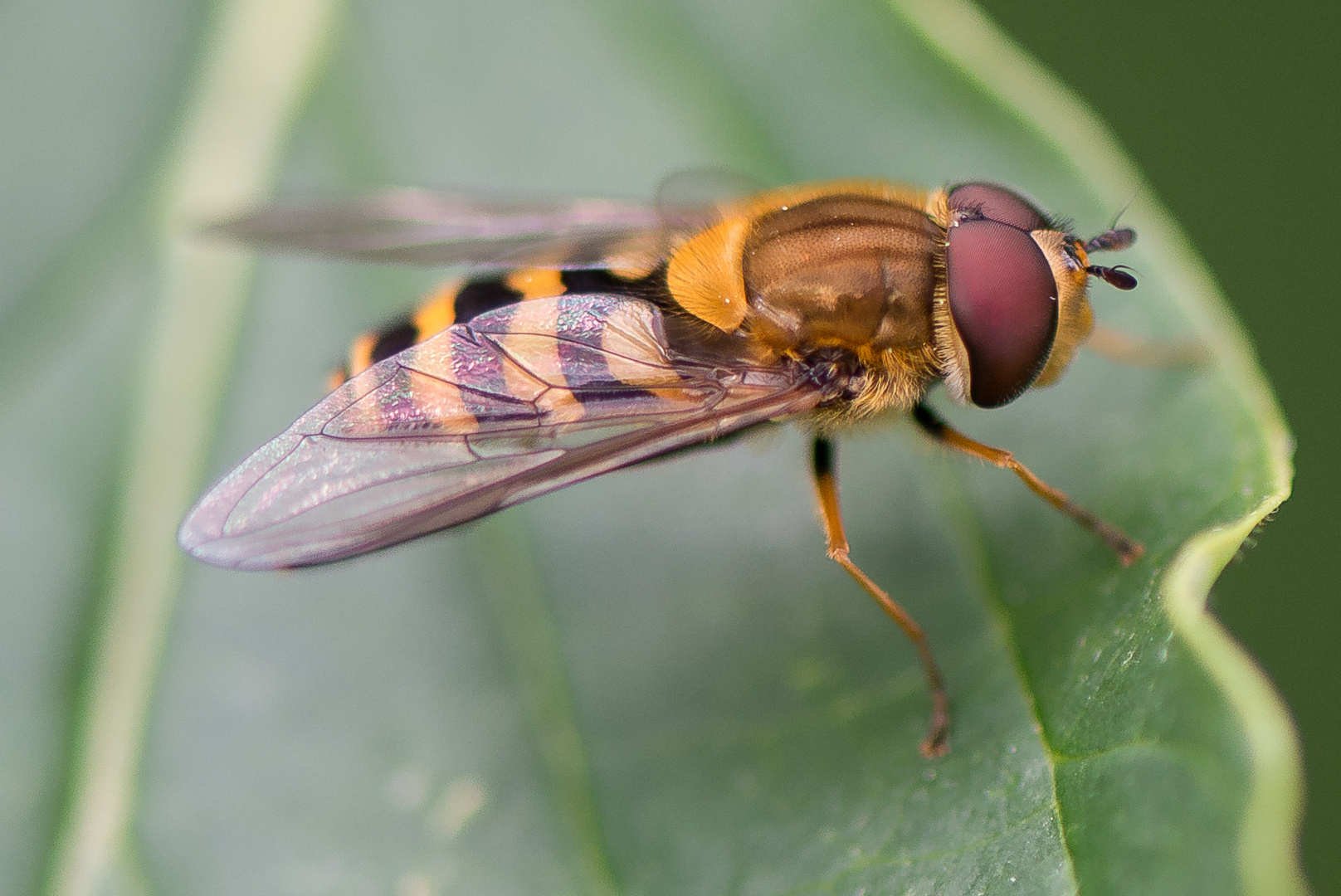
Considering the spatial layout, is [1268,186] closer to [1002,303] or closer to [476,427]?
[1002,303]

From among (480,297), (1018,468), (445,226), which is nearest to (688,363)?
(480,297)

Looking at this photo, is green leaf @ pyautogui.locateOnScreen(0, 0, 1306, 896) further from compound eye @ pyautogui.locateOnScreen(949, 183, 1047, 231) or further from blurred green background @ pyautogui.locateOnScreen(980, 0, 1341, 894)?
blurred green background @ pyautogui.locateOnScreen(980, 0, 1341, 894)

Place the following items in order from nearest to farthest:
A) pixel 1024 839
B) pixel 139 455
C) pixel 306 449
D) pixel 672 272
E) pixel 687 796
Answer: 1. pixel 1024 839
2. pixel 306 449
3. pixel 687 796
4. pixel 672 272
5. pixel 139 455

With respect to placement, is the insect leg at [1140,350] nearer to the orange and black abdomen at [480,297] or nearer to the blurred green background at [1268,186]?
the orange and black abdomen at [480,297]

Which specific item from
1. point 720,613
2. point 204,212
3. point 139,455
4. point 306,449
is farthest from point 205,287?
point 720,613

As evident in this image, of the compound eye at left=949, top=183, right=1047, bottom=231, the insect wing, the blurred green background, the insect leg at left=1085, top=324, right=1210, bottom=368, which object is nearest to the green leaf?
the insect leg at left=1085, top=324, right=1210, bottom=368

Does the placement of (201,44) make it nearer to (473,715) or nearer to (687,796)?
(473,715)

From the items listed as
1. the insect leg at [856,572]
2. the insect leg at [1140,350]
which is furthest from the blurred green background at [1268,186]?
the insect leg at [856,572]
